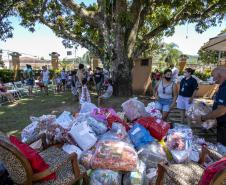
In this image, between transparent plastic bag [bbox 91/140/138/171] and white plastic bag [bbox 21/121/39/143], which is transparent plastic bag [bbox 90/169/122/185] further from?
white plastic bag [bbox 21/121/39/143]

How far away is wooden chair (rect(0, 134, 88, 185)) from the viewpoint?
2.45 meters

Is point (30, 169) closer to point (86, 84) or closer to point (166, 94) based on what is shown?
point (166, 94)

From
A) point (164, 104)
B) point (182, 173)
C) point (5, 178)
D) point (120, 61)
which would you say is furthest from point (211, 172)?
point (120, 61)

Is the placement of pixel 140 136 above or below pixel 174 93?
below

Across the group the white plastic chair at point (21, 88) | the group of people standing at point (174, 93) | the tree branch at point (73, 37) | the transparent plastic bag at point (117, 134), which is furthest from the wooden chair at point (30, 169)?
the white plastic chair at point (21, 88)

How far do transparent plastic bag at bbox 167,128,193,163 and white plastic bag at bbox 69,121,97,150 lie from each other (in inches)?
44.3

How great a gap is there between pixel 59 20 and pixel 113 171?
12.0 metres

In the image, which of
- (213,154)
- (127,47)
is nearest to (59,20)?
(127,47)

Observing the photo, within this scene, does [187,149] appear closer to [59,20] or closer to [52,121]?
[52,121]

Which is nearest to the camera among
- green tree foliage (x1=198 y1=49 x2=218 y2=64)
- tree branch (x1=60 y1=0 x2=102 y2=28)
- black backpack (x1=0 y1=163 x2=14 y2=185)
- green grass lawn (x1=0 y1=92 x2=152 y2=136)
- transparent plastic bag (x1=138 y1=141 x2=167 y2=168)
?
black backpack (x1=0 y1=163 x2=14 y2=185)

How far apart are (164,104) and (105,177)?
294 cm

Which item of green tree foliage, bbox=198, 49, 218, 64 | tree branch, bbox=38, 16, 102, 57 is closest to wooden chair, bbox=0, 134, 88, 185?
tree branch, bbox=38, 16, 102, 57

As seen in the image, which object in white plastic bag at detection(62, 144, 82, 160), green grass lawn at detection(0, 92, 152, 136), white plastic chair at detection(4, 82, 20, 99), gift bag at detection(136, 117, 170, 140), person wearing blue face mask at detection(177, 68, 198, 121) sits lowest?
green grass lawn at detection(0, 92, 152, 136)

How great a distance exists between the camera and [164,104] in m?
5.74
